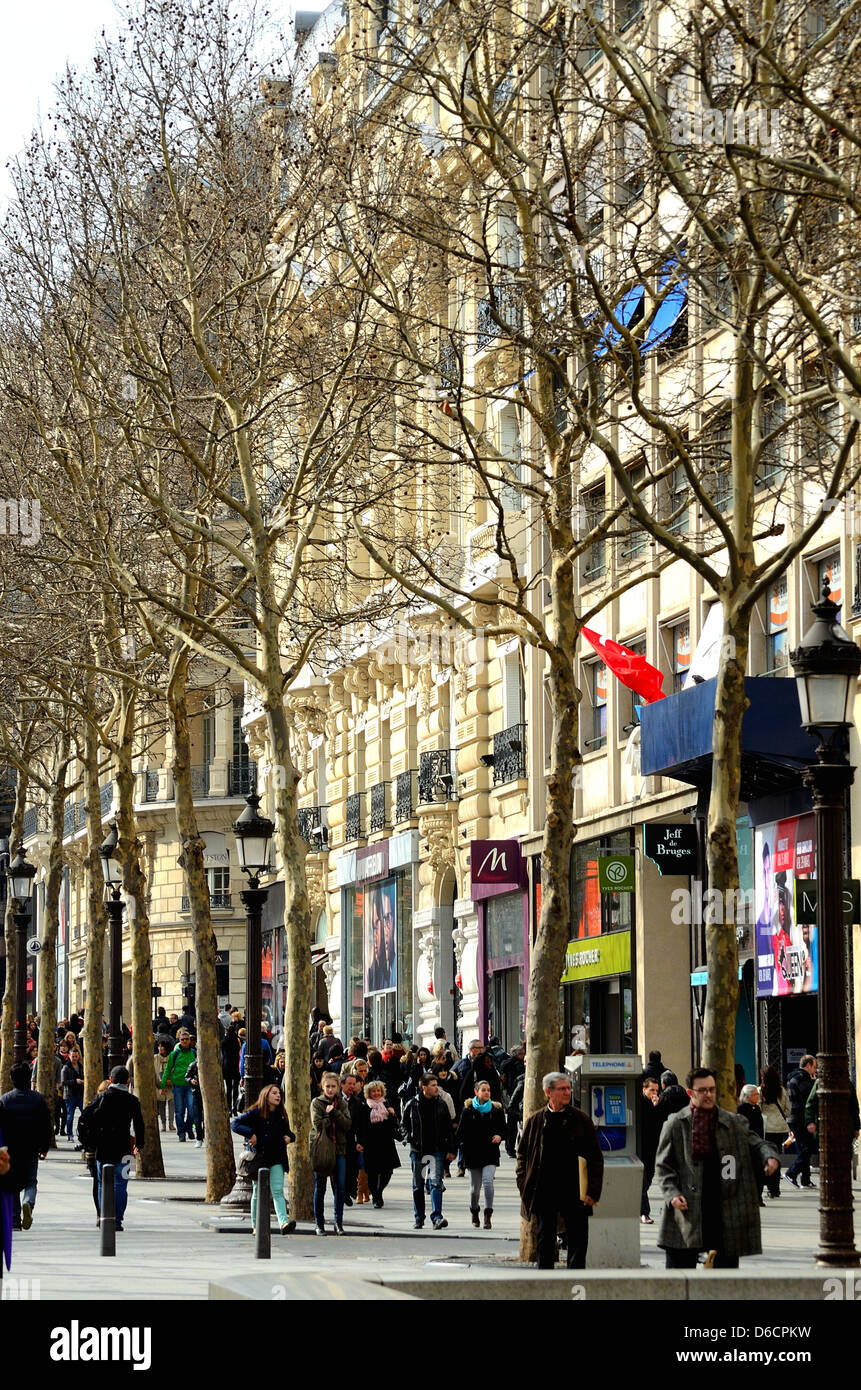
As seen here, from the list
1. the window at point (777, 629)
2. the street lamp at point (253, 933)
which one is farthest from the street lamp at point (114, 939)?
the window at point (777, 629)

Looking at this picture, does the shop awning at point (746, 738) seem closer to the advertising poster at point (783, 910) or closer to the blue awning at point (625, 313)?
the advertising poster at point (783, 910)

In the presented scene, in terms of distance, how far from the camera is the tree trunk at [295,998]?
24.1m

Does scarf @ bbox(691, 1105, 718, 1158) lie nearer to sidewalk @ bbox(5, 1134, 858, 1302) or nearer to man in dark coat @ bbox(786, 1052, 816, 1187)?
sidewalk @ bbox(5, 1134, 858, 1302)

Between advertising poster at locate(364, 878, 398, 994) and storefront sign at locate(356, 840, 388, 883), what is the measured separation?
27cm

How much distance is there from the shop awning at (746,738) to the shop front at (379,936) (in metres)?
14.3

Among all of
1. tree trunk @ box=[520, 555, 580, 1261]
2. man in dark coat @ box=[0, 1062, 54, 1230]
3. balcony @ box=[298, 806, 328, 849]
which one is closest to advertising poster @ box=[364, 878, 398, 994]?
balcony @ box=[298, 806, 328, 849]

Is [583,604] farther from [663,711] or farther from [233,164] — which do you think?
[233,164]

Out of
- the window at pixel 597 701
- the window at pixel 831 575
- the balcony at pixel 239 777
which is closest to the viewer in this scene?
the window at pixel 831 575

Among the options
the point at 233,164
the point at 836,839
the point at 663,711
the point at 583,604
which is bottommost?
the point at 836,839

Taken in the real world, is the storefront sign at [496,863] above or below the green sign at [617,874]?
above

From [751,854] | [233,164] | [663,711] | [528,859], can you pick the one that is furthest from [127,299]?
[528,859]
